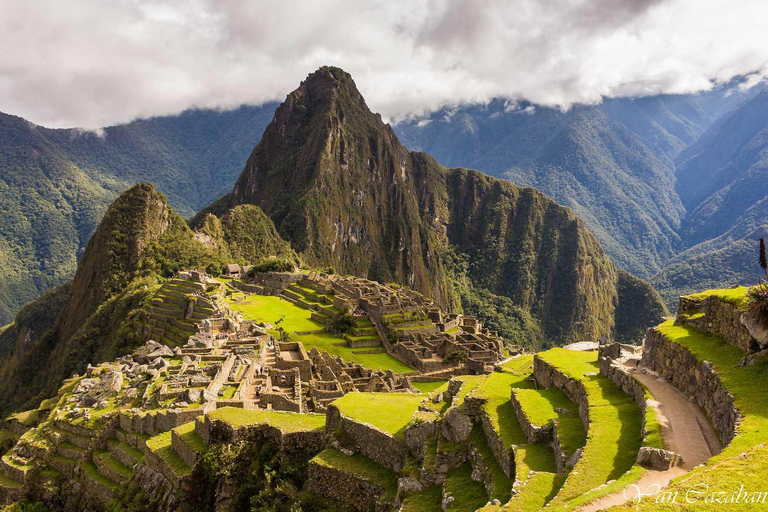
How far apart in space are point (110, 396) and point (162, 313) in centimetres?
3552

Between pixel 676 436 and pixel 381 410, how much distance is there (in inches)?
315

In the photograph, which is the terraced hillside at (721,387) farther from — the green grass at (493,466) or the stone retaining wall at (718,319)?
the green grass at (493,466)

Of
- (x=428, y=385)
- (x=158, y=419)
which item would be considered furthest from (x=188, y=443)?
(x=428, y=385)

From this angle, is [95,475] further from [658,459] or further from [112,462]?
[658,459]

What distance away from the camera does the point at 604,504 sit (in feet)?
23.8

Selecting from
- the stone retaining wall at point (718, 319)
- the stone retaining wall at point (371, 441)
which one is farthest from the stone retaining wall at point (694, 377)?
the stone retaining wall at point (371, 441)

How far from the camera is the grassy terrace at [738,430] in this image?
6.69m

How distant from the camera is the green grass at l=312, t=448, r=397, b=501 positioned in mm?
12312

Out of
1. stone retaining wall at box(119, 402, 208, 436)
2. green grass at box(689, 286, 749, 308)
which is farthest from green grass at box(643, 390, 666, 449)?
stone retaining wall at box(119, 402, 208, 436)

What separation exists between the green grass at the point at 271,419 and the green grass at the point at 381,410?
104 cm

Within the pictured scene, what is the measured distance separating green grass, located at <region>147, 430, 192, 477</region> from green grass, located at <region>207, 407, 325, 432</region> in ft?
5.12

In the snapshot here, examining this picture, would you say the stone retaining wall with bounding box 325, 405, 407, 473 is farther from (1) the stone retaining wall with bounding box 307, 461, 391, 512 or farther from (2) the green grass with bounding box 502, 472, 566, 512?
(2) the green grass with bounding box 502, 472, 566, 512

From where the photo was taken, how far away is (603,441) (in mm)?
10133

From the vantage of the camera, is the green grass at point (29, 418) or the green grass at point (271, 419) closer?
the green grass at point (271, 419)
